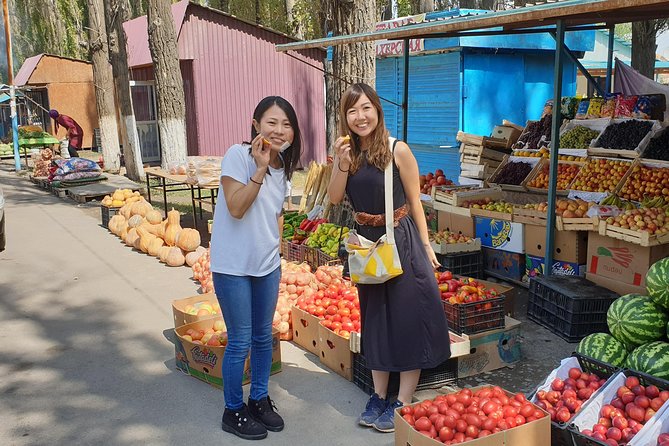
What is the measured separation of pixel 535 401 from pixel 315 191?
578 cm

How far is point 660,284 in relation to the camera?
431cm

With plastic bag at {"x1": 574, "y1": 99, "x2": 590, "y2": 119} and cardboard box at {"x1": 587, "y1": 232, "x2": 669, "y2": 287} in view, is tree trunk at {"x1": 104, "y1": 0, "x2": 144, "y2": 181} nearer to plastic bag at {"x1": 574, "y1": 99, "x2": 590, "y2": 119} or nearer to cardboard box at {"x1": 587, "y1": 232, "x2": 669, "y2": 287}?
plastic bag at {"x1": 574, "y1": 99, "x2": 590, "y2": 119}

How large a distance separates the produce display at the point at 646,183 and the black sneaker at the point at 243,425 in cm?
468

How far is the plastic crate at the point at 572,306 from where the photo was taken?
568 centimetres

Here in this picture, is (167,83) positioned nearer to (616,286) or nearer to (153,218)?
(153,218)

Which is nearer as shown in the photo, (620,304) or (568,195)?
(620,304)

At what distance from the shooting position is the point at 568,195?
24.6 feet

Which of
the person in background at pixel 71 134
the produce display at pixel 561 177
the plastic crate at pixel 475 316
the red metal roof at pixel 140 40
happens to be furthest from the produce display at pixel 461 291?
the red metal roof at pixel 140 40

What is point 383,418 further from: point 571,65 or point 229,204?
point 571,65

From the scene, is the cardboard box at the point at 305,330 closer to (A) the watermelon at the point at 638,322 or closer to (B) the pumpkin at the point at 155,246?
(A) the watermelon at the point at 638,322

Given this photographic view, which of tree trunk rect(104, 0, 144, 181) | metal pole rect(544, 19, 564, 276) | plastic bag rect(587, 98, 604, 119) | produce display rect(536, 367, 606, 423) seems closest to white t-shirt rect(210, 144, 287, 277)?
produce display rect(536, 367, 606, 423)

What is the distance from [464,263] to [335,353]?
2689 millimetres

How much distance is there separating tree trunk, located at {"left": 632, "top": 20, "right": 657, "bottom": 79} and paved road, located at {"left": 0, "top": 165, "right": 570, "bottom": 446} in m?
12.2

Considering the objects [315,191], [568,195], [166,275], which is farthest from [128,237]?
[568,195]
